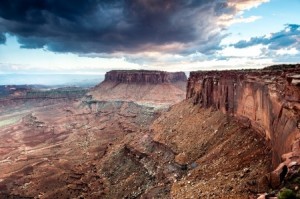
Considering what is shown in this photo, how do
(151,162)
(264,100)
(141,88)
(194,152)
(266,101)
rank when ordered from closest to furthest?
(266,101) < (264,100) < (194,152) < (151,162) < (141,88)

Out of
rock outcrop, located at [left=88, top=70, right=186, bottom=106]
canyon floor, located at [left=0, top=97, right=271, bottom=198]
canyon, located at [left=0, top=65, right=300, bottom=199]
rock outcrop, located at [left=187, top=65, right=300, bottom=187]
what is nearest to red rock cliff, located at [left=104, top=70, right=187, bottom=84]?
rock outcrop, located at [left=88, top=70, right=186, bottom=106]

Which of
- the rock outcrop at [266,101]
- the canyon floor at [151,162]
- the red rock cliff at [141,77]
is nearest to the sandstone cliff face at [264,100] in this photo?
the rock outcrop at [266,101]

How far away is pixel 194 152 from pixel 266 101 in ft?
49.6

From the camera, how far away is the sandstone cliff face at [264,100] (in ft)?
80.7

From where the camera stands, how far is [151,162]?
50656mm

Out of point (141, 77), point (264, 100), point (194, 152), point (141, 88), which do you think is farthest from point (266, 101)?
point (141, 77)

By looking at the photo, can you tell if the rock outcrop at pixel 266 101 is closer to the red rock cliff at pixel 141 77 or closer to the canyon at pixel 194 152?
the canyon at pixel 194 152

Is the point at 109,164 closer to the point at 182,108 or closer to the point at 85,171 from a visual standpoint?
the point at 85,171

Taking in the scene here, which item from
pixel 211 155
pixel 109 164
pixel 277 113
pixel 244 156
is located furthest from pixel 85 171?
pixel 277 113

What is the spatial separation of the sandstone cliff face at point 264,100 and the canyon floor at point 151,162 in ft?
5.90

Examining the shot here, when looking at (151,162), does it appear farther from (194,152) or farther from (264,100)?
(264,100)

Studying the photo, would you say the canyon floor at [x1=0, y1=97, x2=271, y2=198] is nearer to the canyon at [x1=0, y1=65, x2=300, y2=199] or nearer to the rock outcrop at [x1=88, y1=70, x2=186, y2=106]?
the canyon at [x1=0, y1=65, x2=300, y2=199]

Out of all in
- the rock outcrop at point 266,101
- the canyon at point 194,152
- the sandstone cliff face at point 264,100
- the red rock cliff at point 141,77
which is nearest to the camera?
the rock outcrop at point 266,101

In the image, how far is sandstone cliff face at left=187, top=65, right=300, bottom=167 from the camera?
80.7 ft
